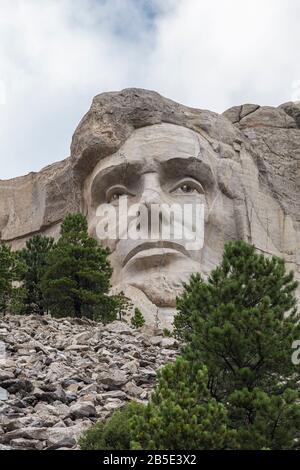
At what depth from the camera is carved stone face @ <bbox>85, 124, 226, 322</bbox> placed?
92.5 feet

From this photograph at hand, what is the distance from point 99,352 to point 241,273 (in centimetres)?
391

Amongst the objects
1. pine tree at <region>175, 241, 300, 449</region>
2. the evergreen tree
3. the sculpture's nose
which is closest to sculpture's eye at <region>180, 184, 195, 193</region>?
the sculpture's nose

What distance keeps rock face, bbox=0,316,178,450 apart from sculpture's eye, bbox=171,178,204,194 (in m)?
12.3

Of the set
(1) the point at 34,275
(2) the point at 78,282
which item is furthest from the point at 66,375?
(1) the point at 34,275

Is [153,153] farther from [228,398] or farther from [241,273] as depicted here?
[228,398]

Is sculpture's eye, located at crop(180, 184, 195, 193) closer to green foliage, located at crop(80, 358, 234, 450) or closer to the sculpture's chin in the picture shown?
the sculpture's chin

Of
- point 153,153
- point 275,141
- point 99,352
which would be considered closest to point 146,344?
point 99,352

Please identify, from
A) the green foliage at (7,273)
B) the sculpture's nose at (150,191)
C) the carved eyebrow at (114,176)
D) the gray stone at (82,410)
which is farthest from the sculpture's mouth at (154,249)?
the gray stone at (82,410)

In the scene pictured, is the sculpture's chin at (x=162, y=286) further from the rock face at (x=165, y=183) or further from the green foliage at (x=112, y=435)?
Answer: the green foliage at (x=112, y=435)

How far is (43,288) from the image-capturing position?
20.2m

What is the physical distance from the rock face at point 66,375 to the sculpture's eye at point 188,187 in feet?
40.4

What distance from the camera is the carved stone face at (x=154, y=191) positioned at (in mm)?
28188

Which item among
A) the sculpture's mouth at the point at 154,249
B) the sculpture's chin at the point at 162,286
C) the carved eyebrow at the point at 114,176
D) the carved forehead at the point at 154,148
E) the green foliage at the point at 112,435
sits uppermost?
the carved forehead at the point at 154,148

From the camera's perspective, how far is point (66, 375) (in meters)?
12.5
